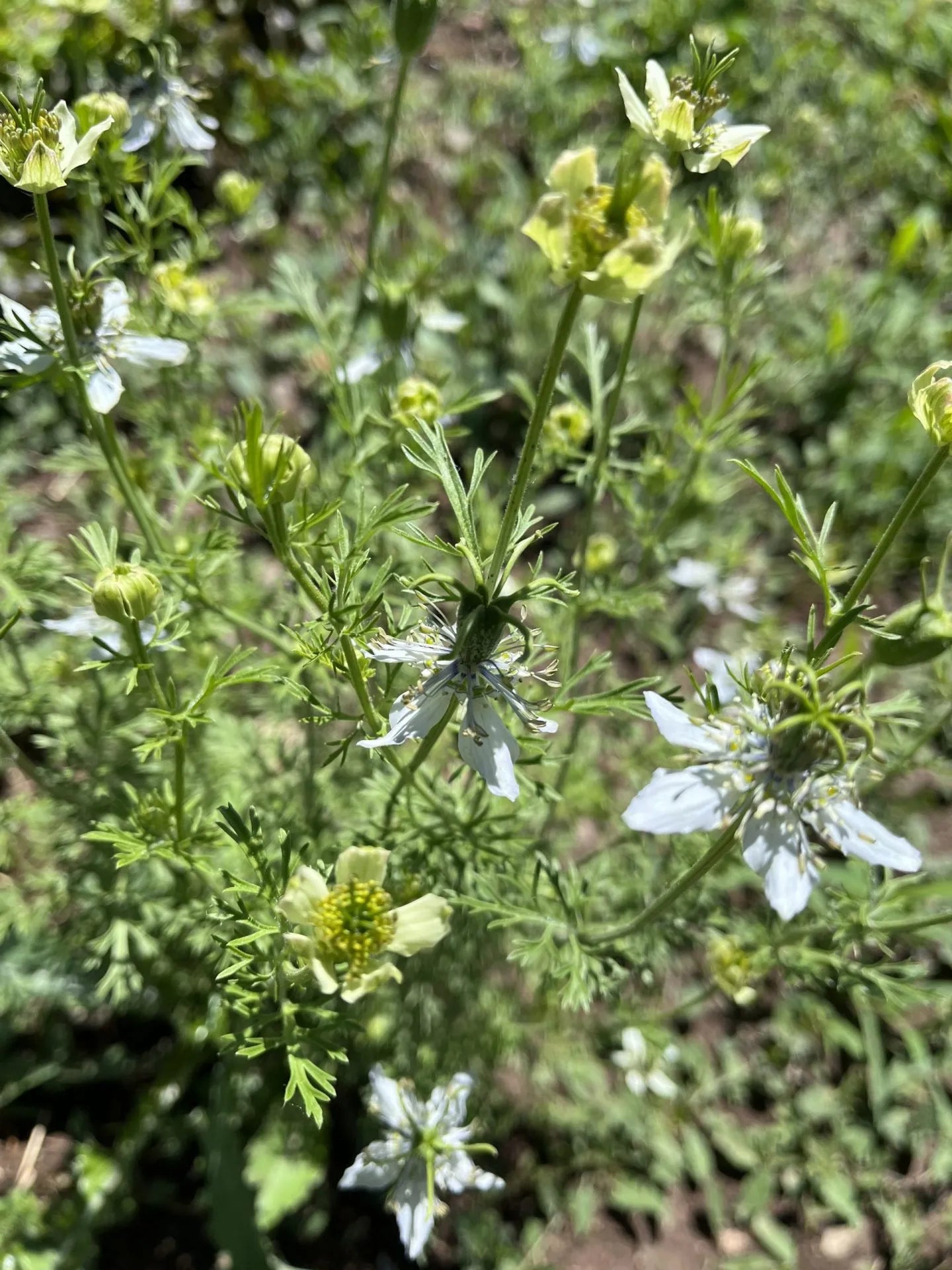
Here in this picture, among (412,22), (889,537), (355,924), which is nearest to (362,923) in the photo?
(355,924)

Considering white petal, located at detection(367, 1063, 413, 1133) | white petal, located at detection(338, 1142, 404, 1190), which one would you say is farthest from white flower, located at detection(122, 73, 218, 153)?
white petal, located at detection(338, 1142, 404, 1190)

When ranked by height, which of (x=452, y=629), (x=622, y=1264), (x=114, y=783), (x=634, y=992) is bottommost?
(x=622, y=1264)

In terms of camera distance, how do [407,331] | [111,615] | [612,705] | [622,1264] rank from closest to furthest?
[111,615] → [612,705] → [407,331] → [622,1264]

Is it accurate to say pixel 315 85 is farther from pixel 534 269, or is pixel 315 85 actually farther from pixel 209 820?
pixel 209 820

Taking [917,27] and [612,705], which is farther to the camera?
[917,27]

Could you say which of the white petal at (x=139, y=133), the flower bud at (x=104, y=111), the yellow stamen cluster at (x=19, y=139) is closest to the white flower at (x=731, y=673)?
the yellow stamen cluster at (x=19, y=139)

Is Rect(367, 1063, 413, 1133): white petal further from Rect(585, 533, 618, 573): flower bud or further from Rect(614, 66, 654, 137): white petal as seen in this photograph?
Rect(614, 66, 654, 137): white petal

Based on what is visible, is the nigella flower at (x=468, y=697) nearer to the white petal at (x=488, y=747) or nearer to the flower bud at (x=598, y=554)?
the white petal at (x=488, y=747)

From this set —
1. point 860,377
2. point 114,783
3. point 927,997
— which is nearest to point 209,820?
point 114,783

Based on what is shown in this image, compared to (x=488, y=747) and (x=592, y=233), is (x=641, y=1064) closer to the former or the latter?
(x=488, y=747)
